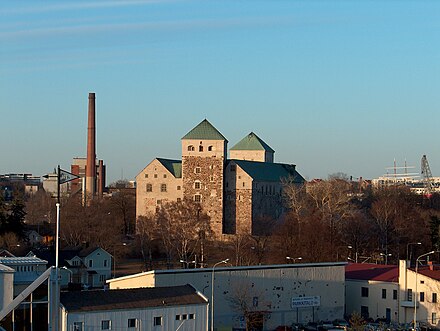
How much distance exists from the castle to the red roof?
1299 inches

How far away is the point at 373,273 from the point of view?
192 ft

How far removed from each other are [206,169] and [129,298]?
5699cm

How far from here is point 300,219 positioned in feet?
276

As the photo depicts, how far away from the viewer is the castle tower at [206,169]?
3782 inches

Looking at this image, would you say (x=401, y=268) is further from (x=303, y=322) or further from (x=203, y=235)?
(x=203, y=235)

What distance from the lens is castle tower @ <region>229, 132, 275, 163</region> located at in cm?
11794

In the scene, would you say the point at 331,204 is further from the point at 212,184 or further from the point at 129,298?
the point at 129,298

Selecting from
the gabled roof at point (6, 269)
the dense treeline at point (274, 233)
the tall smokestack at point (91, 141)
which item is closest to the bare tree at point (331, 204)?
the dense treeline at point (274, 233)

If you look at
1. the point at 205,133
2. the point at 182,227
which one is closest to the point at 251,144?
the point at 205,133

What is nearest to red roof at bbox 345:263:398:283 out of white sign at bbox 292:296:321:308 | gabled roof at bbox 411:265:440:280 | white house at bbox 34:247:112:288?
gabled roof at bbox 411:265:440:280

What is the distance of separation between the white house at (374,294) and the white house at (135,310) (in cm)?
1664

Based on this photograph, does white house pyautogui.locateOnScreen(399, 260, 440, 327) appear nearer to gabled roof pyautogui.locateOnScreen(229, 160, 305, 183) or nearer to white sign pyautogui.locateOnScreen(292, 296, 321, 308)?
white sign pyautogui.locateOnScreen(292, 296, 321, 308)

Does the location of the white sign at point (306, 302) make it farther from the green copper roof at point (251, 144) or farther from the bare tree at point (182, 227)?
the green copper roof at point (251, 144)

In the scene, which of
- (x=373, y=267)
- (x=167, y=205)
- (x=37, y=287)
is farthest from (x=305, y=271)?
(x=167, y=205)
